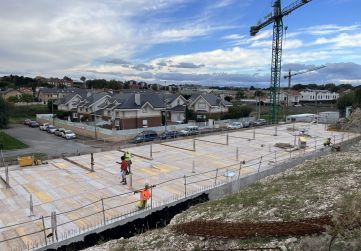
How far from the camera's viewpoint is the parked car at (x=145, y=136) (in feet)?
116

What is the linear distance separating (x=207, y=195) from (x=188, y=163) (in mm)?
5381

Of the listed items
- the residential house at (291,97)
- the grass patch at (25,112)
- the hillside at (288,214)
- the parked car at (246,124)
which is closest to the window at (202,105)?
the parked car at (246,124)

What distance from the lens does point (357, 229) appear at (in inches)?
263

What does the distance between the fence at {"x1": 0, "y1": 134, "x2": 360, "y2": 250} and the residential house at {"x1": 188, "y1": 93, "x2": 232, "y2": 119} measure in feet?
125

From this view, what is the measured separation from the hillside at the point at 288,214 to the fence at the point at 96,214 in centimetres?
156

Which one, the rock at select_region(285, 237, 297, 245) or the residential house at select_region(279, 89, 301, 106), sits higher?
the residential house at select_region(279, 89, 301, 106)

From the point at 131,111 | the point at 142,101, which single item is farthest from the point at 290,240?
the point at 142,101

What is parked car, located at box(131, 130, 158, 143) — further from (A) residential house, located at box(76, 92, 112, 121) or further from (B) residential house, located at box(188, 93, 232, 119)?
(B) residential house, located at box(188, 93, 232, 119)

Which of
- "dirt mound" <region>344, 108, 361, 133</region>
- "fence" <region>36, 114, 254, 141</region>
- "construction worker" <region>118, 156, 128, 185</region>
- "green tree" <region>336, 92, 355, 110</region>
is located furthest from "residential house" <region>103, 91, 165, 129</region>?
"green tree" <region>336, 92, 355, 110</region>

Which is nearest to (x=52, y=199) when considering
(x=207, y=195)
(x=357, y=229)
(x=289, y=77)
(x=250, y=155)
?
(x=207, y=195)

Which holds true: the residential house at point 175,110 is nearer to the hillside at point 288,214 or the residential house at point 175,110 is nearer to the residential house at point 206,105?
the residential house at point 206,105

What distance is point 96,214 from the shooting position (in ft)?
39.2

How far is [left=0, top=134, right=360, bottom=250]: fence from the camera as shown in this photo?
1007cm

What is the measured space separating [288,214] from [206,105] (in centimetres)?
4834
